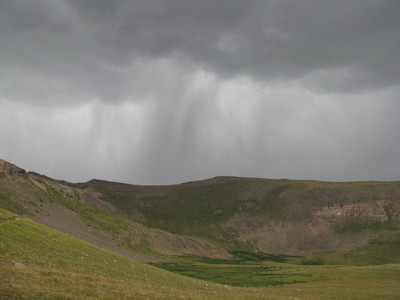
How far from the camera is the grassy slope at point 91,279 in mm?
31844

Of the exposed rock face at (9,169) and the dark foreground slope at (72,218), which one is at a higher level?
the exposed rock face at (9,169)

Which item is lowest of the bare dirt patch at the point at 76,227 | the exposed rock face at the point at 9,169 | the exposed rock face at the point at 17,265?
→ the bare dirt patch at the point at 76,227

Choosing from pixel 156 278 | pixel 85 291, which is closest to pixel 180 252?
pixel 156 278

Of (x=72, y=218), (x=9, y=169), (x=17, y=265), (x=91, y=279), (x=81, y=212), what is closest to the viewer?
(x=91, y=279)

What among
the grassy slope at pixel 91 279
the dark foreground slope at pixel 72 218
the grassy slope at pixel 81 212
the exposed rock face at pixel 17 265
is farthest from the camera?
the grassy slope at pixel 81 212

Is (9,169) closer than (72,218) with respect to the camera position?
No

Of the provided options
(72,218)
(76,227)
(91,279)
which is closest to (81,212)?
(72,218)

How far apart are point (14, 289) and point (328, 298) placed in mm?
40188

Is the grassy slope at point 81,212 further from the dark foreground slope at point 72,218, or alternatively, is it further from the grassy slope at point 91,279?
the grassy slope at point 91,279

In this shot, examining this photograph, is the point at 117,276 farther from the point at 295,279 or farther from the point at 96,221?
the point at 96,221

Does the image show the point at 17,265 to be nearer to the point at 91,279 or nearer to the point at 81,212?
the point at 91,279

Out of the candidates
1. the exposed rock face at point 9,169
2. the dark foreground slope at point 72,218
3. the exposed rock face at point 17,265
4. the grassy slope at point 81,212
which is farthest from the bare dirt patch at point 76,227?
the exposed rock face at point 17,265

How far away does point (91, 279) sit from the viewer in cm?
3809

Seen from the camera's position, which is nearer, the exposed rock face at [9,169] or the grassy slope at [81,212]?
the grassy slope at [81,212]
